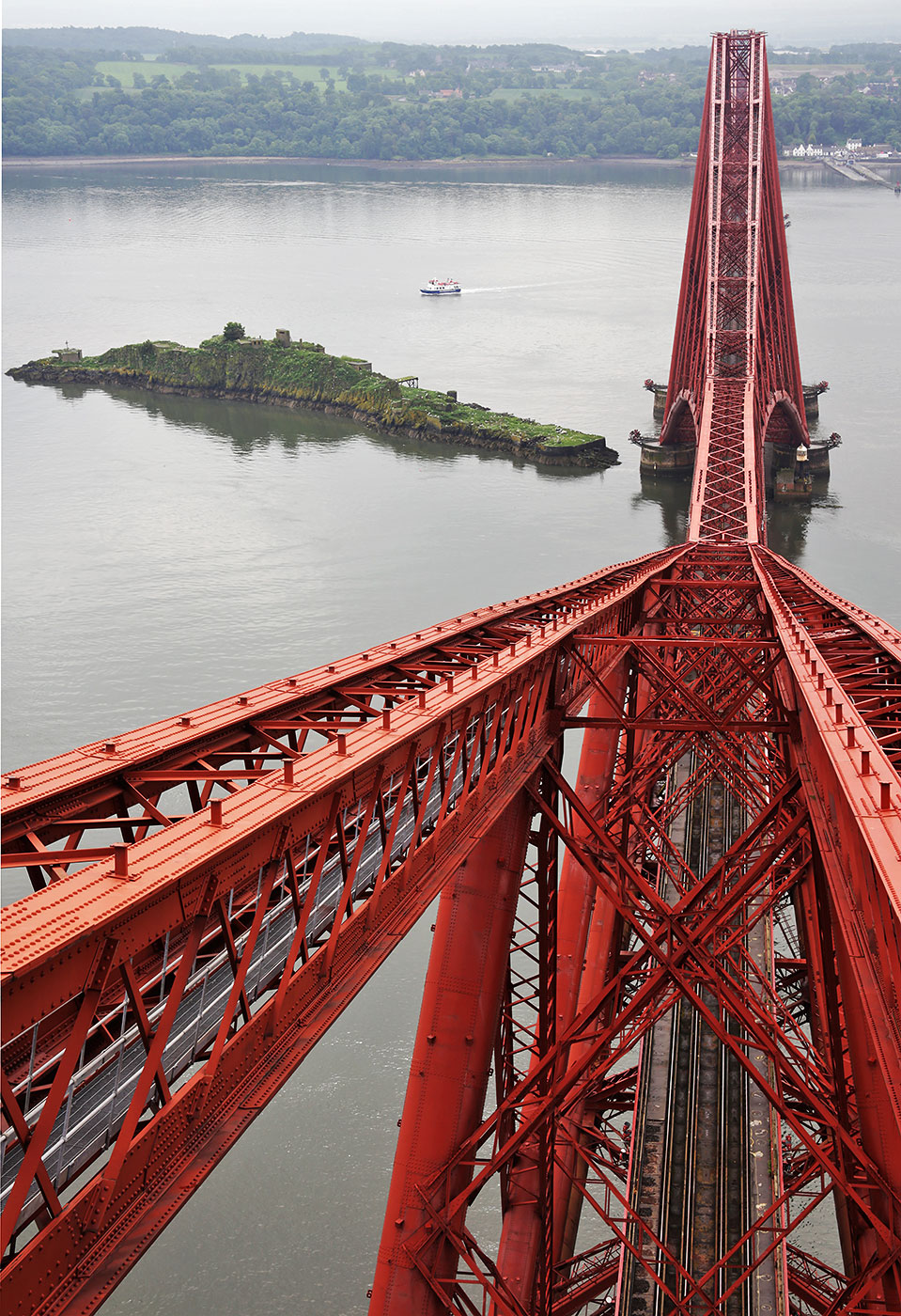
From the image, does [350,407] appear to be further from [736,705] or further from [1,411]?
[736,705]

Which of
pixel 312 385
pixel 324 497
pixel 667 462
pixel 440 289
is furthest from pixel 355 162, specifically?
pixel 324 497

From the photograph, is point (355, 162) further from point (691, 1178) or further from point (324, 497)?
point (691, 1178)

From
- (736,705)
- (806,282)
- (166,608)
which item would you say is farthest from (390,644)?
(806,282)

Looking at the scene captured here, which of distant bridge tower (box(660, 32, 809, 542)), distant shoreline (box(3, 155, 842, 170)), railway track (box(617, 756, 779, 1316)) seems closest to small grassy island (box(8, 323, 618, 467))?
distant bridge tower (box(660, 32, 809, 542))

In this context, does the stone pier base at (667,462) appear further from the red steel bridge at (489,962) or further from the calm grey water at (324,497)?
the red steel bridge at (489,962)

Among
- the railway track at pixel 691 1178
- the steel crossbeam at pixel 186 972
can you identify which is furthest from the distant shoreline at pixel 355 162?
the steel crossbeam at pixel 186 972
